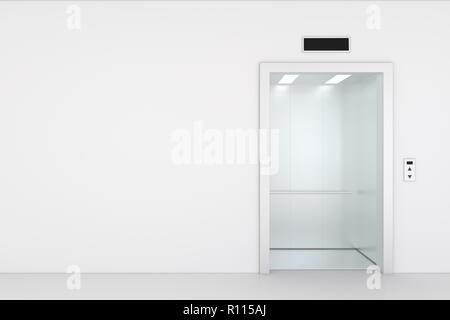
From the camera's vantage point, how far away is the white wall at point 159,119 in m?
5.55

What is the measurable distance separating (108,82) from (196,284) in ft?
8.94

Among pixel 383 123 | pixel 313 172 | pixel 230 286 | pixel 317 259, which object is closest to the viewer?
pixel 230 286

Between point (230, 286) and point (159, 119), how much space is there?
222cm

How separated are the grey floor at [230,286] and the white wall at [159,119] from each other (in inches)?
9.8

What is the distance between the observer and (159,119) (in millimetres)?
5562

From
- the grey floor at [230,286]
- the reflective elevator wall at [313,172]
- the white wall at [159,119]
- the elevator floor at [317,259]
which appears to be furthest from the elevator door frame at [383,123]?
the reflective elevator wall at [313,172]

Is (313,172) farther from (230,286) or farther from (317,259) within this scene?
(230,286)

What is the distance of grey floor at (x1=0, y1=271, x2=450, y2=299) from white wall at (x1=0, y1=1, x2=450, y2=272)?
0.82 feet

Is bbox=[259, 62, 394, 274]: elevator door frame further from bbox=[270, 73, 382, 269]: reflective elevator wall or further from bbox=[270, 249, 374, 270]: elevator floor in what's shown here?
bbox=[270, 73, 382, 269]: reflective elevator wall

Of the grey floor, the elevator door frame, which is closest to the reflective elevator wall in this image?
the elevator door frame

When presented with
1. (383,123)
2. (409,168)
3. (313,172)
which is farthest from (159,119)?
(409,168)

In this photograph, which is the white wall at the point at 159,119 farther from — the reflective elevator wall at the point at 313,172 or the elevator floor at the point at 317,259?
the reflective elevator wall at the point at 313,172

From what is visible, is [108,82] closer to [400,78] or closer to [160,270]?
[160,270]
